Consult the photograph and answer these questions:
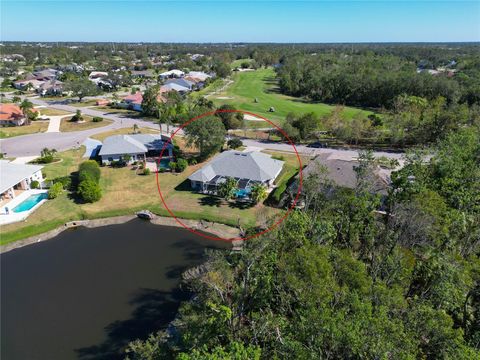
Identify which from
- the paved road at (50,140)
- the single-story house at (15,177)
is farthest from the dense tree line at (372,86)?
the single-story house at (15,177)

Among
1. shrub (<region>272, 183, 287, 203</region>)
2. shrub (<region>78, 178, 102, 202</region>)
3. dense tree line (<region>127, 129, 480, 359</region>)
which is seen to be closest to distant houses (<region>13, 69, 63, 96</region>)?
shrub (<region>78, 178, 102, 202</region>)

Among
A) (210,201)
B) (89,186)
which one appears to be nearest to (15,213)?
(89,186)

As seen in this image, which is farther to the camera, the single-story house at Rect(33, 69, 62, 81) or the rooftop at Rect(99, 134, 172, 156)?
the single-story house at Rect(33, 69, 62, 81)

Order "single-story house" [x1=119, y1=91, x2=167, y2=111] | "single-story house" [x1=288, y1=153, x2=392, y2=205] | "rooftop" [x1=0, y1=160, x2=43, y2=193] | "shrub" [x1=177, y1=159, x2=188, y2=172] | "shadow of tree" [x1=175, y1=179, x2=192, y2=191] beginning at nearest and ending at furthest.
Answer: "single-story house" [x1=288, y1=153, x2=392, y2=205] → "rooftop" [x1=0, y1=160, x2=43, y2=193] → "shadow of tree" [x1=175, y1=179, x2=192, y2=191] → "shrub" [x1=177, y1=159, x2=188, y2=172] → "single-story house" [x1=119, y1=91, x2=167, y2=111]

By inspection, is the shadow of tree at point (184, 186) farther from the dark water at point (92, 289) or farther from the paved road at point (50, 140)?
the paved road at point (50, 140)

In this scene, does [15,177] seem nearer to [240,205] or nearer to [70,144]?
[70,144]

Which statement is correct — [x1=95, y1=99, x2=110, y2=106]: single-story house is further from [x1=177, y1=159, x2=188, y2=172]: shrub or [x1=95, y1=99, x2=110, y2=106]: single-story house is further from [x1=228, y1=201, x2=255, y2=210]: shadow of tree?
[x1=228, y1=201, x2=255, y2=210]: shadow of tree

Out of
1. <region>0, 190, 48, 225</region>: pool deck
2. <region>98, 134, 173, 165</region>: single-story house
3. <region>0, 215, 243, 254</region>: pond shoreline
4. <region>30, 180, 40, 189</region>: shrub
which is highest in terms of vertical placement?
<region>98, 134, 173, 165</region>: single-story house
